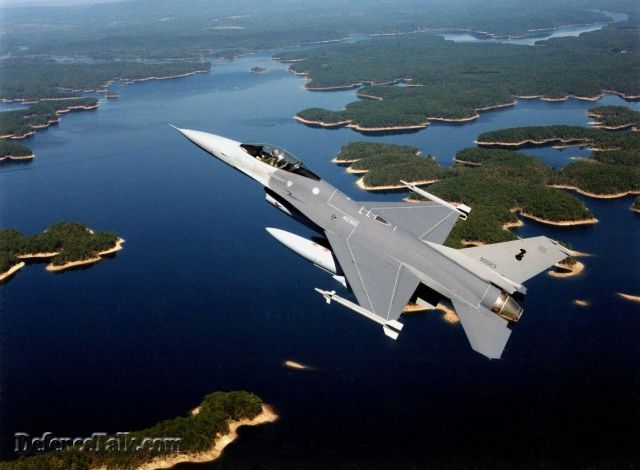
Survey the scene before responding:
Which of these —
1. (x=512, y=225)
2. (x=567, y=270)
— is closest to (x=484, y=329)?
(x=567, y=270)

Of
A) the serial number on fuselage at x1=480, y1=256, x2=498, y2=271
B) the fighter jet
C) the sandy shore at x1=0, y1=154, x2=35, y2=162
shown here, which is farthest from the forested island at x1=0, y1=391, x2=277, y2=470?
the sandy shore at x1=0, y1=154, x2=35, y2=162

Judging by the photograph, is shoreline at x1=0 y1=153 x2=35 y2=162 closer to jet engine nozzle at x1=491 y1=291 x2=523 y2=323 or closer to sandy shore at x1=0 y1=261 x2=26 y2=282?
sandy shore at x1=0 y1=261 x2=26 y2=282

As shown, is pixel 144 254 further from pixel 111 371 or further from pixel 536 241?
pixel 536 241

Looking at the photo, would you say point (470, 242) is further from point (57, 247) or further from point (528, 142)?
point (528, 142)

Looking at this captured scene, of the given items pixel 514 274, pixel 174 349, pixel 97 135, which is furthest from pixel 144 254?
pixel 97 135

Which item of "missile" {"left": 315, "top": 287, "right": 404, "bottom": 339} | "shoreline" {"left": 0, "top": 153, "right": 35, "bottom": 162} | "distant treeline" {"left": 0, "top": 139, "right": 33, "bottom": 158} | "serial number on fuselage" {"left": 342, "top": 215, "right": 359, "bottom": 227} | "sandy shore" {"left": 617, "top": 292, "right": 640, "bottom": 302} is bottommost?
"shoreline" {"left": 0, "top": 153, "right": 35, "bottom": 162}

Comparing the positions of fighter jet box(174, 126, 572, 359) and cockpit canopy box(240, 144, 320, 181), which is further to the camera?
cockpit canopy box(240, 144, 320, 181)

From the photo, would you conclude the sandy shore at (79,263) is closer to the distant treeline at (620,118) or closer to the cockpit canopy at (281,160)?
the cockpit canopy at (281,160)

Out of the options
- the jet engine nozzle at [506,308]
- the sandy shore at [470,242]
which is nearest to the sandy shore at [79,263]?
the sandy shore at [470,242]
